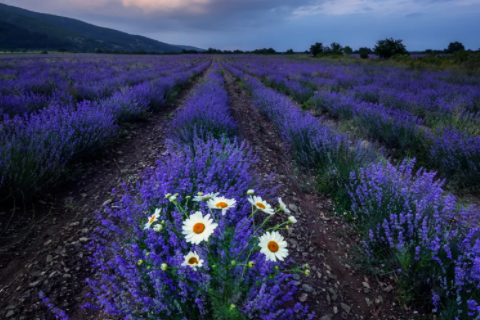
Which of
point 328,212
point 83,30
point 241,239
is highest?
point 83,30

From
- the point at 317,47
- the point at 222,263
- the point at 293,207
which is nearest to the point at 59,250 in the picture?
the point at 222,263

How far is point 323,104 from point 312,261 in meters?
5.84

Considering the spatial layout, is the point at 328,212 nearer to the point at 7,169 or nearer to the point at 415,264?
the point at 415,264

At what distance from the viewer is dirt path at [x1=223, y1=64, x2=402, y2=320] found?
193cm

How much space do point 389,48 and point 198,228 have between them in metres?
30.7

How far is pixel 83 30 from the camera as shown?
168 m


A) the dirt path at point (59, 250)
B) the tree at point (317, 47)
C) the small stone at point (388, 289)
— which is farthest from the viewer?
the tree at point (317, 47)

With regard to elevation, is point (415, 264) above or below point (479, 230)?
below

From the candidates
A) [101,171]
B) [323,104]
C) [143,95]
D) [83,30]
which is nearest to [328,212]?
[101,171]

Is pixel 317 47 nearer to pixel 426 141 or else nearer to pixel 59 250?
pixel 426 141

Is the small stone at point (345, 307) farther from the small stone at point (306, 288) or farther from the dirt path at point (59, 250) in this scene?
the dirt path at point (59, 250)

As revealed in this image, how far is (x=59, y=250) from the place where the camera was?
7.57 feet

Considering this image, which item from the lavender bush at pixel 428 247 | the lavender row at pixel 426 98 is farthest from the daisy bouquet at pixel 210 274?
the lavender row at pixel 426 98

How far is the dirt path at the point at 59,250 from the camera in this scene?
71.5 inches
